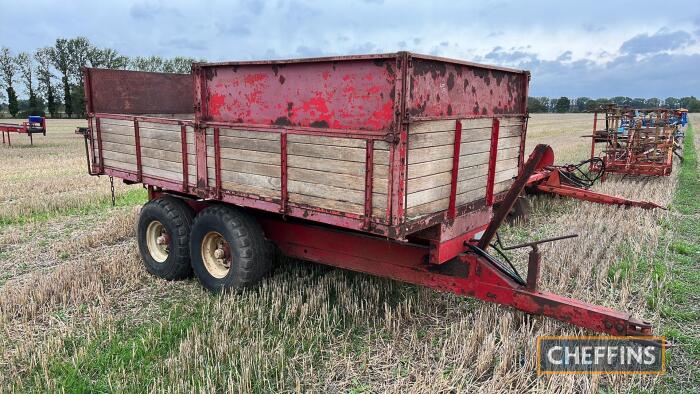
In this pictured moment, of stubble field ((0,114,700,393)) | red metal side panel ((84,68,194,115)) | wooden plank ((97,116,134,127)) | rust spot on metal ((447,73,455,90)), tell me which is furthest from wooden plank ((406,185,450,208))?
red metal side panel ((84,68,194,115))

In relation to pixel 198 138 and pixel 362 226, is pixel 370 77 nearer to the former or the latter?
pixel 362 226

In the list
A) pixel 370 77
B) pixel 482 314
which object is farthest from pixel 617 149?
pixel 370 77

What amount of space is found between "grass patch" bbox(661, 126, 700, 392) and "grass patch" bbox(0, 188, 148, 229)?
8.66 metres

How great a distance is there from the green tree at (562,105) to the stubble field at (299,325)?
269ft

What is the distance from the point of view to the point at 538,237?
7.22 metres

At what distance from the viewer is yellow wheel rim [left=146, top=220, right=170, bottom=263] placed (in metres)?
5.93

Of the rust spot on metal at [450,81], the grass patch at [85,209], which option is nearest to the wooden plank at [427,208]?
the rust spot on metal at [450,81]

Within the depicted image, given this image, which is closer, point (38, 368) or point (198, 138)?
point (38, 368)

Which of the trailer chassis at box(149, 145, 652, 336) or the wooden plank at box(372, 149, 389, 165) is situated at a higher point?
the wooden plank at box(372, 149, 389, 165)

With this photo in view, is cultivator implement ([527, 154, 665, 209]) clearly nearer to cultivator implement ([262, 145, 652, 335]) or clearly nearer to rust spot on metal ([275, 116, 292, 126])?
cultivator implement ([262, 145, 652, 335])

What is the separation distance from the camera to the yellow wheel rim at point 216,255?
523cm

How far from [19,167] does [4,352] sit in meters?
12.7

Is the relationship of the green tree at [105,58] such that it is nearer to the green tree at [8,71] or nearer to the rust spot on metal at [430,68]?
the green tree at [8,71]

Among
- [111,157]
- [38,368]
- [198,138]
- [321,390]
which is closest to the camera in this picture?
[321,390]
